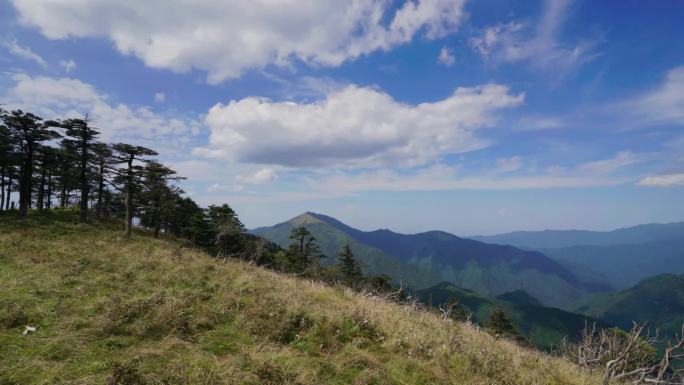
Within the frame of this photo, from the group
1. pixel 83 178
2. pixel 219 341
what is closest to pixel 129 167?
pixel 83 178

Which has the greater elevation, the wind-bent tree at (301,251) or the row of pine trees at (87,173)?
the row of pine trees at (87,173)

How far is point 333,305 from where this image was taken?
363 inches

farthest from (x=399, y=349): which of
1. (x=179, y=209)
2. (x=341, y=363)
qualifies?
(x=179, y=209)

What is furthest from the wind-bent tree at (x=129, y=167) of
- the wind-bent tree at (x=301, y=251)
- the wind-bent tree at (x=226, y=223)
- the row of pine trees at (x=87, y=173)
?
the wind-bent tree at (x=301, y=251)

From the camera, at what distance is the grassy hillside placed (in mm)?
4785

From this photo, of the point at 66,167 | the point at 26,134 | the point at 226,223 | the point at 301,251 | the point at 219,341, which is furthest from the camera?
the point at 301,251

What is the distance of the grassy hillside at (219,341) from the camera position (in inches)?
188

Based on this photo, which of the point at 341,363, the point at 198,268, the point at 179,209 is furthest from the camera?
the point at 179,209

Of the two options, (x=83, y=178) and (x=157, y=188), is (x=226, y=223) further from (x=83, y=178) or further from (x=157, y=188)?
(x=83, y=178)

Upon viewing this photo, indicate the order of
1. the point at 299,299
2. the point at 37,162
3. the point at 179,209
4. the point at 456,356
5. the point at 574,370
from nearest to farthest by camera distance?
the point at 456,356 < the point at 574,370 < the point at 299,299 < the point at 37,162 < the point at 179,209

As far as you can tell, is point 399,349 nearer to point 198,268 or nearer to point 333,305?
point 333,305

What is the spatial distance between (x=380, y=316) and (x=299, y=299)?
7.57ft

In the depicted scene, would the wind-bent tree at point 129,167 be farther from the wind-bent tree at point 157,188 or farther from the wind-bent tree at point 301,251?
the wind-bent tree at point 301,251

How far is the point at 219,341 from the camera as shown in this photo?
20.2 ft
